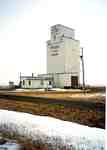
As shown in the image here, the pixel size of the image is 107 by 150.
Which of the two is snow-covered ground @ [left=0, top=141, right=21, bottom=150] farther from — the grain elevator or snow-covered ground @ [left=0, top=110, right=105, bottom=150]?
the grain elevator

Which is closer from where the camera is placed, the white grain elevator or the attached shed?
the white grain elevator

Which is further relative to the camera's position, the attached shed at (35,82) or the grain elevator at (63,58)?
the attached shed at (35,82)

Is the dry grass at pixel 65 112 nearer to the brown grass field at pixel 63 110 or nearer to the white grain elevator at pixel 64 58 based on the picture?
the brown grass field at pixel 63 110

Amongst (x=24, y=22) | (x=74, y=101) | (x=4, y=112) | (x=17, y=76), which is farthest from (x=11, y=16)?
(x=74, y=101)

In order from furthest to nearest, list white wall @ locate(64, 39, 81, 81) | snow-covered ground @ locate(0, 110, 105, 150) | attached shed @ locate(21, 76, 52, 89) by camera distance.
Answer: attached shed @ locate(21, 76, 52, 89)
white wall @ locate(64, 39, 81, 81)
snow-covered ground @ locate(0, 110, 105, 150)

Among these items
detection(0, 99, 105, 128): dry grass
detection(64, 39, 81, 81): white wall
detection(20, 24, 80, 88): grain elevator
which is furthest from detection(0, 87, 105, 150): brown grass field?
detection(64, 39, 81, 81): white wall

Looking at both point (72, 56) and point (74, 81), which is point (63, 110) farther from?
point (72, 56)

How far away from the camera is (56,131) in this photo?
1643 mm

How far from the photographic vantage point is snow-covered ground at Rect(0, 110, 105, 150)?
4.96 feet

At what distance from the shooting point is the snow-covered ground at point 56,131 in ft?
4.96

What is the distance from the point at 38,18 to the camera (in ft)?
6.24

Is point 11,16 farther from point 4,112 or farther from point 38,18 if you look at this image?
point 4,112

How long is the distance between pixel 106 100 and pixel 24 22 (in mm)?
1106

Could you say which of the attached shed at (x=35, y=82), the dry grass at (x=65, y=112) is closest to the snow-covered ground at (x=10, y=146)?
the dry grass at (x=65, y=112)
